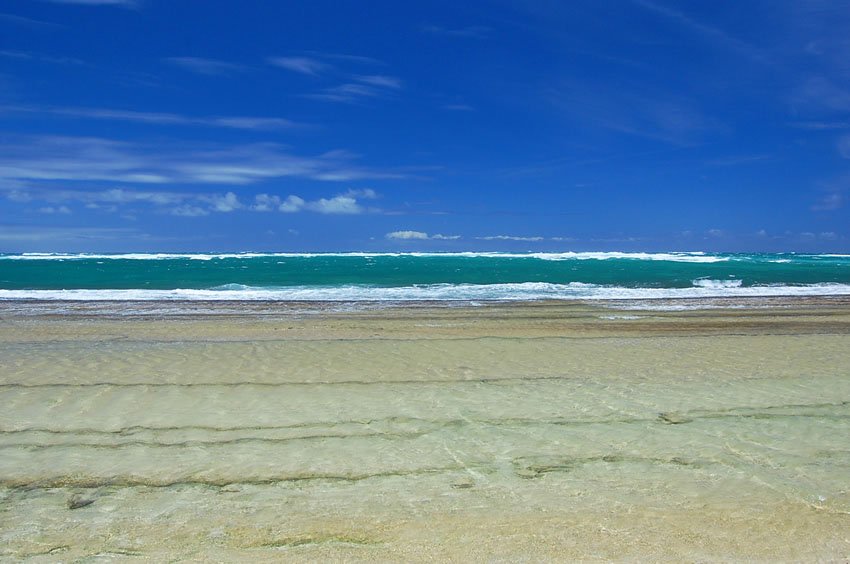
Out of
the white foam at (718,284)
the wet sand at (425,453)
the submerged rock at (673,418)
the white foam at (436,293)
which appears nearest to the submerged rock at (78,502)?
the wet sand at (425,453)

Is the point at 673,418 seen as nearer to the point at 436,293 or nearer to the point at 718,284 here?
the point at 436,293

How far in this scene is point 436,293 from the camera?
2864cm

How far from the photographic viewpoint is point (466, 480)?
16.8ft

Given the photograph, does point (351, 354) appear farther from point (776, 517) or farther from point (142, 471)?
point (776, 517)

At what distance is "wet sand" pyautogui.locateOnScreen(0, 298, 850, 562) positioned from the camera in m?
4.15

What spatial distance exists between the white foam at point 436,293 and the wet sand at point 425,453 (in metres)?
14.0

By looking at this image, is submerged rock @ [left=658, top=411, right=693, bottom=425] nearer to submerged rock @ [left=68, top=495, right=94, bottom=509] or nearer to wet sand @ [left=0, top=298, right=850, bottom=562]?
wet sand @ [left=0, top=298, right=850, bottom=562]

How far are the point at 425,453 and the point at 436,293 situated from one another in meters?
22.9

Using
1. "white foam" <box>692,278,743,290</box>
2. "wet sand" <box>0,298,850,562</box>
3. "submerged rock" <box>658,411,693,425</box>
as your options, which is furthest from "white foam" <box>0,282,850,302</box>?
"submerged rock" <box>658,411,693,425</box>

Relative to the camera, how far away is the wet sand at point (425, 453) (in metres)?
4.15

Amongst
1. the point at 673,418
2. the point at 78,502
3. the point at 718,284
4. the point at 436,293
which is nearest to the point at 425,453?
the point at 78,502

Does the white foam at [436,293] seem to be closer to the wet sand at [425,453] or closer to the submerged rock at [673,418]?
the wet sand at [425,453]

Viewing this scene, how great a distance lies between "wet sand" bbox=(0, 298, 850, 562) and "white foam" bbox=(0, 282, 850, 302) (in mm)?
14013

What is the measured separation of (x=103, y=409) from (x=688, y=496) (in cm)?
682
